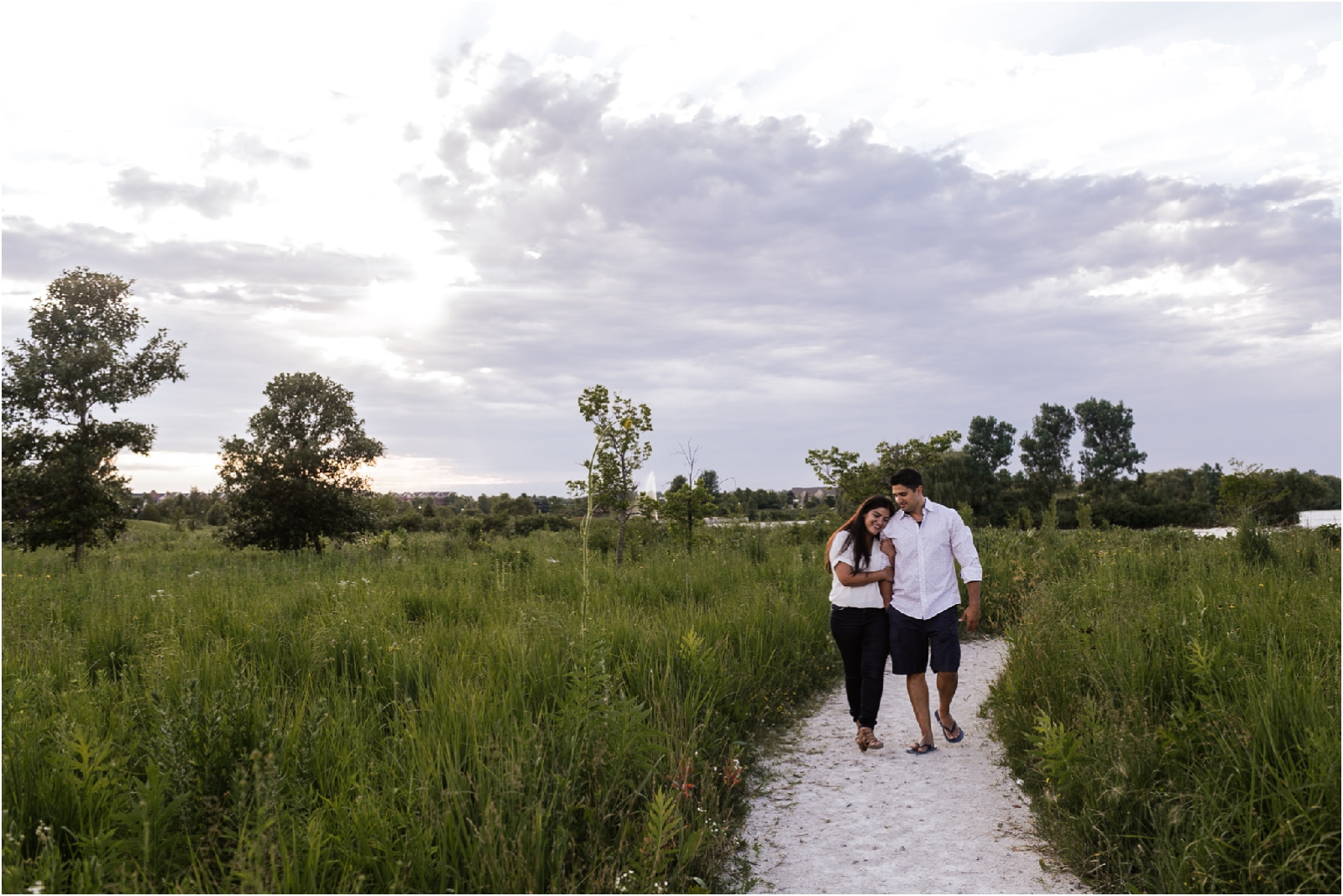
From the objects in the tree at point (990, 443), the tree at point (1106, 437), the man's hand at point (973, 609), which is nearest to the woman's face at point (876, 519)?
the man's hand at point (973, 609)

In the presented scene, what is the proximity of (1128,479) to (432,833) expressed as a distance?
84.1 m

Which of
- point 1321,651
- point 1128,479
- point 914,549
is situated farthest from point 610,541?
point 1128,479

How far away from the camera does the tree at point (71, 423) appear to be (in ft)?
56.1

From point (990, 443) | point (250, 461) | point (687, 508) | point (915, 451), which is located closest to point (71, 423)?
point (250, 461)

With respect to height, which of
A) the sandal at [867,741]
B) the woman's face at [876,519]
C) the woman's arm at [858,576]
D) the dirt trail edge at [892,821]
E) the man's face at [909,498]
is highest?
the man's face at [909,498]

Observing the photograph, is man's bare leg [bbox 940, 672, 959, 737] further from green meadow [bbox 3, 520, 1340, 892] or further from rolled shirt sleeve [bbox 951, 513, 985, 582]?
rolled shirt sleeve [bbox 951, 513, 985, 582]

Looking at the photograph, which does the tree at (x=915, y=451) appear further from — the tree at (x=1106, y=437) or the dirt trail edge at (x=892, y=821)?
the tree at (x=1106, y=437)

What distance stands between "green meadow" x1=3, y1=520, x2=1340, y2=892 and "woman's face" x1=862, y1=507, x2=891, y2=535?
1.58m

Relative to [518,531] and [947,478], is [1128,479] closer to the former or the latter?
[947,478]

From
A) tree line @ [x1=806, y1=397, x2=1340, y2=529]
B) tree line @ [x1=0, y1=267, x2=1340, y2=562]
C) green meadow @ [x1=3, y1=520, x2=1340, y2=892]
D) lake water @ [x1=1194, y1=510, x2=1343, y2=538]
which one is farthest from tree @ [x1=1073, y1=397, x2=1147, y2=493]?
green meadow @ [x1=3, y1=520, x2=1340, y2=892]

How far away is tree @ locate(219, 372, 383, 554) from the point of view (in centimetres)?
2036

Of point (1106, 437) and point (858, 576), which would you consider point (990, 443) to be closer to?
point (1106, 437)

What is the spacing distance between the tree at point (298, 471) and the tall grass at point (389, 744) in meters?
12.7

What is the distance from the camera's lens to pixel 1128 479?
74.2 m
